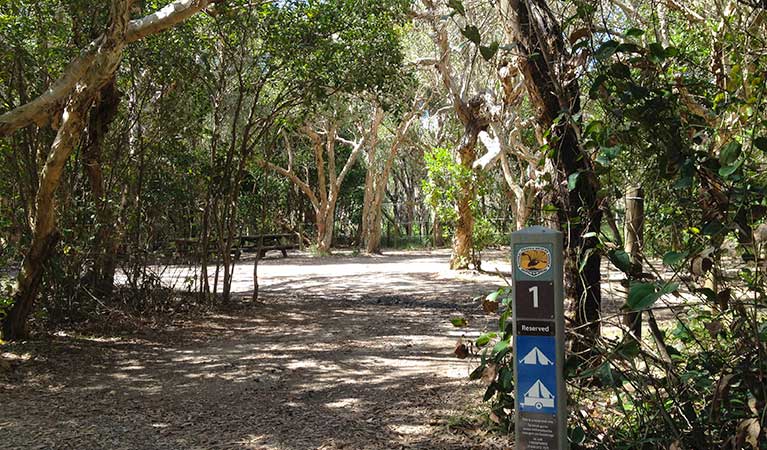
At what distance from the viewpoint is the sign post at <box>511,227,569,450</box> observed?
263 centimetres

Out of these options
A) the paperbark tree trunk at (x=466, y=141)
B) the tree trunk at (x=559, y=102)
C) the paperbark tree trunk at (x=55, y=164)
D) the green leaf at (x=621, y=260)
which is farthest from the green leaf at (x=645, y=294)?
the paperbark tree trunk at (x=466, y=141)

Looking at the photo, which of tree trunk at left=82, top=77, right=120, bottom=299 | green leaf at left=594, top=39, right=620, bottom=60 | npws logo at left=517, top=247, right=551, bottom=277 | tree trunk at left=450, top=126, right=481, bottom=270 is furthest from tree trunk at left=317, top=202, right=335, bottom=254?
npws logo at left=517, top=247, right=551, bottom=277

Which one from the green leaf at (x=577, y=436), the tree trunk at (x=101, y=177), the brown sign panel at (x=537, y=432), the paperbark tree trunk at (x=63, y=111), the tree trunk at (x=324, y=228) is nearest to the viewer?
the brown sign panel at (x=537, y=432)

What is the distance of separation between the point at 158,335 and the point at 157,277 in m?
1.19

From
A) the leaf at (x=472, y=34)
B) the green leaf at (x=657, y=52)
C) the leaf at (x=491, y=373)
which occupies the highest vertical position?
the leaf at (x=472, y=34)

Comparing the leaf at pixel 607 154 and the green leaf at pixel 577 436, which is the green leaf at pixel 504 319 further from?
the leaf at pixel 607 154

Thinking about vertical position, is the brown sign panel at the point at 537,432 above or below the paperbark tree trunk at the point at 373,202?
below

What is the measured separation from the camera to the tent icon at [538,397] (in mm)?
2646

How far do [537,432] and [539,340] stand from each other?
1.18 feet

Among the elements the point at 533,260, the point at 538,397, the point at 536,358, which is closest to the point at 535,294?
the point at 533,260

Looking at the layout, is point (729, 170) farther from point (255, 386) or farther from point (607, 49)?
point (255, 386)

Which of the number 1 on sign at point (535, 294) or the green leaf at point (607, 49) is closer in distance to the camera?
the number 1 on sign at point (535, 294)

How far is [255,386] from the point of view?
5.70 metres

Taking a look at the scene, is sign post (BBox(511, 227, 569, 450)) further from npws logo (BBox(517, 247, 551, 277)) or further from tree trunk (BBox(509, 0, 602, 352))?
tree trunk (BBox(509, 0, 602, 352))
